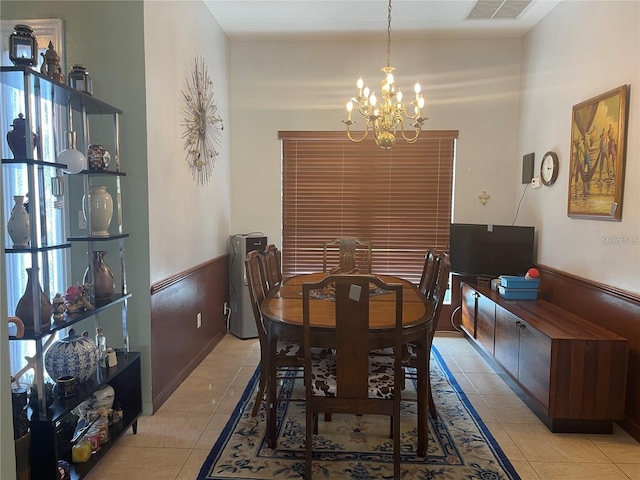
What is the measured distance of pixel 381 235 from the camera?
185 inches

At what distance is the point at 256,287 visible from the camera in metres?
2.66

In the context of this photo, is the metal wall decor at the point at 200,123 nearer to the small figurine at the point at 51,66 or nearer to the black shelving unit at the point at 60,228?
the black shelving unit at the point at 60,228

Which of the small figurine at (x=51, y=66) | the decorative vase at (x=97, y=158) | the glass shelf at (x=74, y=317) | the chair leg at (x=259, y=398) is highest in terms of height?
the small figurine at (x=51, y=66)

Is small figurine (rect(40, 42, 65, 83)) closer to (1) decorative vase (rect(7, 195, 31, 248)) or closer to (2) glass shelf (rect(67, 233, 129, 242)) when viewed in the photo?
(1) decorative vase (rect(7, 195, 31, 248))

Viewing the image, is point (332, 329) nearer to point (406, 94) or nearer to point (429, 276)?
point (429, 276)

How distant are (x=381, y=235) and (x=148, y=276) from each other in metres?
2.67

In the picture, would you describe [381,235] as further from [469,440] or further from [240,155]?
[469,440]

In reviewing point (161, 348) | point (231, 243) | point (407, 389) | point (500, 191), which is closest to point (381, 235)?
point (500, 191)

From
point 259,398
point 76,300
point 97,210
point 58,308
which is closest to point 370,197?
point 259,398

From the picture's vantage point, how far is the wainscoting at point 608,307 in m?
2.55


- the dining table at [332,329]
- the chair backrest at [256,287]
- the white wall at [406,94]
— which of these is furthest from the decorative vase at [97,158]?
the white wall at [406,94]

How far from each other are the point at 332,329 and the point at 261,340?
75cm

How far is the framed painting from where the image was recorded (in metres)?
2.77

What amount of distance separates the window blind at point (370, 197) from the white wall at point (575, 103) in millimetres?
888
